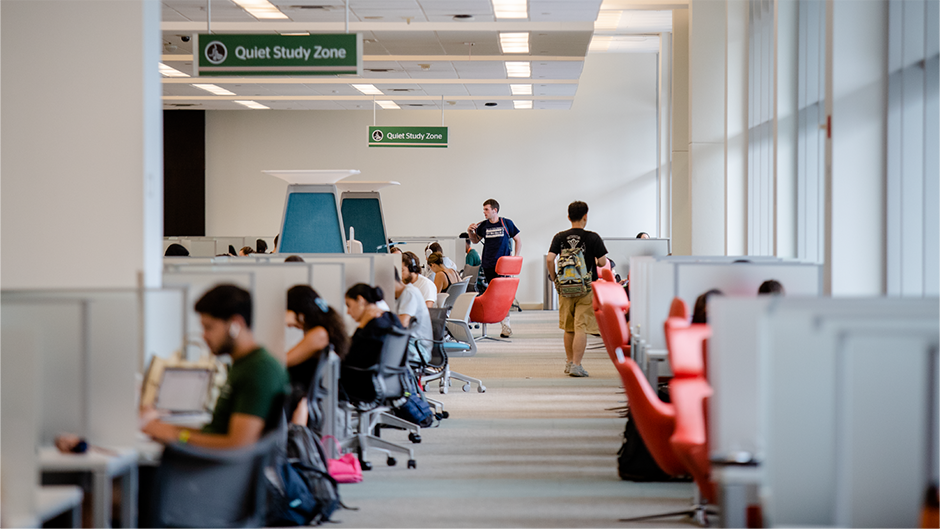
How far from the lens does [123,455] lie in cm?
252

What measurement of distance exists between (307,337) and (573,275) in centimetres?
398

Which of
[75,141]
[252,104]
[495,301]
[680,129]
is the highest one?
[252,104]

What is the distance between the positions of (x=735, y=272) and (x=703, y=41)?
5702mm

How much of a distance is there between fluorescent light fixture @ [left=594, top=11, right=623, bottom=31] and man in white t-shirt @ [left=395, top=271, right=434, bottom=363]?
7415 mm

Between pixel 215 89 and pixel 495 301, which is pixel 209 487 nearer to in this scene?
pixel 495 301

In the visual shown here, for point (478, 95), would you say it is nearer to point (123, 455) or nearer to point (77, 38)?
point (77, 38)

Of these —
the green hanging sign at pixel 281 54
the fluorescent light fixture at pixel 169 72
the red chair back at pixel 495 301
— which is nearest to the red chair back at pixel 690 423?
the green hanging sign at pixel 281 54

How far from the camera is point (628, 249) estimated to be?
11.6 metres

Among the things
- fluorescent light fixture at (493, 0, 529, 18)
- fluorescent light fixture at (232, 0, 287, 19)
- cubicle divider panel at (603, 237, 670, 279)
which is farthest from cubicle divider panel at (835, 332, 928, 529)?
cubicle divider panel at (603, 237, 670, 279)

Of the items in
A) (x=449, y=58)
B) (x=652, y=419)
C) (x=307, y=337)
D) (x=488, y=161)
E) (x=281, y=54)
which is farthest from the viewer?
(x=488, y=161)

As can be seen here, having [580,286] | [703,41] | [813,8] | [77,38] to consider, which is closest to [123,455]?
[77,38]

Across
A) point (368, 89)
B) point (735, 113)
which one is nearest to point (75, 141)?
point (735, 113)

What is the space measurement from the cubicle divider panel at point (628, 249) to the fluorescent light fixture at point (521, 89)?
3019 mm

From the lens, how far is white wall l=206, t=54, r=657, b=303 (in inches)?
653
